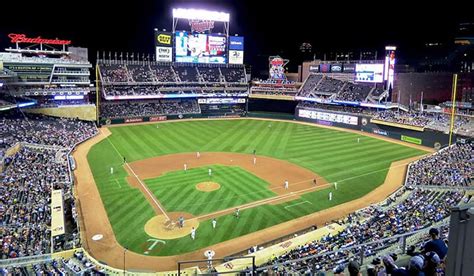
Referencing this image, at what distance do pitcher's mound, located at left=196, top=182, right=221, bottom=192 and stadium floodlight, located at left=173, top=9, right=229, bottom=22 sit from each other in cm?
4475

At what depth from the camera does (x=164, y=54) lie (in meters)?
65.9

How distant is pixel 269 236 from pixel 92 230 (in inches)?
417

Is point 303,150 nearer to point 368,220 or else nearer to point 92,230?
point 368,220

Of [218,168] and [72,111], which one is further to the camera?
[72,111]

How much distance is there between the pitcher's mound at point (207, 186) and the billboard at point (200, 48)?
4314cm

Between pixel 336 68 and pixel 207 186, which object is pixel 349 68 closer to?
pixel 336 68

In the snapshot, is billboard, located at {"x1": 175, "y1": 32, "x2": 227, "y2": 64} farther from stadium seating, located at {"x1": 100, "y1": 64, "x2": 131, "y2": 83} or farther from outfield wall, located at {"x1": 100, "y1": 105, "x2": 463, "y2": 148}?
outfield wall, located at {"x1": 100, "y1": 105, "x2": 463, "y2": 148}

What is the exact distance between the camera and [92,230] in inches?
830

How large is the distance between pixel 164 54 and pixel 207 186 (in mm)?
43591

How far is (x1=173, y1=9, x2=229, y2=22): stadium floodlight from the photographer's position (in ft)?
212

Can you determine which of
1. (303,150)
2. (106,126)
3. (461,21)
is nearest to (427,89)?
(461,21)

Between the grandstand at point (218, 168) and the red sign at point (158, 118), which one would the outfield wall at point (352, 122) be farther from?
the grandstand at point (218, 168)

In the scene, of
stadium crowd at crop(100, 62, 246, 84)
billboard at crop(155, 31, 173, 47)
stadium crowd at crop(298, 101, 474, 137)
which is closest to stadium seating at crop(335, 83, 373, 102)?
stadium crowd at crop(298, 101, 474, 137)

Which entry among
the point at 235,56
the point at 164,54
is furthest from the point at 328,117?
the point at 164,54
